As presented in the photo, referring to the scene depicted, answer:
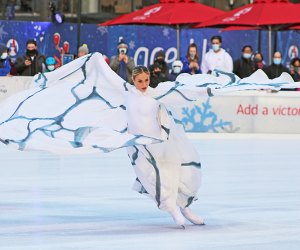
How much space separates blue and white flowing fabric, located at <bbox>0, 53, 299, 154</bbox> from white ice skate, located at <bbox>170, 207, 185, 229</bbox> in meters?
0.56

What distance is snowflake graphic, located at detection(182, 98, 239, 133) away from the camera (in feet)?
72.5

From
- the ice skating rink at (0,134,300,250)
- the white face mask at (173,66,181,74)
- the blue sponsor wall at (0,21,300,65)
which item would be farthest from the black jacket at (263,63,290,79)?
the ice skating rink at (0,134,300,250)

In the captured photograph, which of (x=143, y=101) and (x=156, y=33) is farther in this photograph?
(x=156, y=33)

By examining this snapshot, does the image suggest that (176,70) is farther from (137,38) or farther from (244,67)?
(137,38)

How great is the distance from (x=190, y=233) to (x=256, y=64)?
15.4 metres

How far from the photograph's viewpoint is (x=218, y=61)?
77.2 ft

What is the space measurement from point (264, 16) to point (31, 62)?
17.1 ft

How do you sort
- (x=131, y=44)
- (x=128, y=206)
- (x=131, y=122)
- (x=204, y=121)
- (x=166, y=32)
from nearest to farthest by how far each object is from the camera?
(x=131, y=122) → (x=128, y=206) → (x=204, y=121) → (x=131, y=44) → (x=166, y=32)

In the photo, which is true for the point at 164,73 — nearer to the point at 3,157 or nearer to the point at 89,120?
the point at 3,157

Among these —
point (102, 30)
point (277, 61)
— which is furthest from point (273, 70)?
point (102, 30)

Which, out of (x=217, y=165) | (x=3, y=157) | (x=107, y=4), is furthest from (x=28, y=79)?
(x=107, y=4)

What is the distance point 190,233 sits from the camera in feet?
28.5

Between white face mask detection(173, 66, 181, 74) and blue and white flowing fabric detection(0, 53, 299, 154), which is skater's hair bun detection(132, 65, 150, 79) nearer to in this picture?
blue and white flowing fabric detection(0, 53, 299, 154)

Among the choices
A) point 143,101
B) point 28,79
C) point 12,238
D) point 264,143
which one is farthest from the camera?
point 28,79
